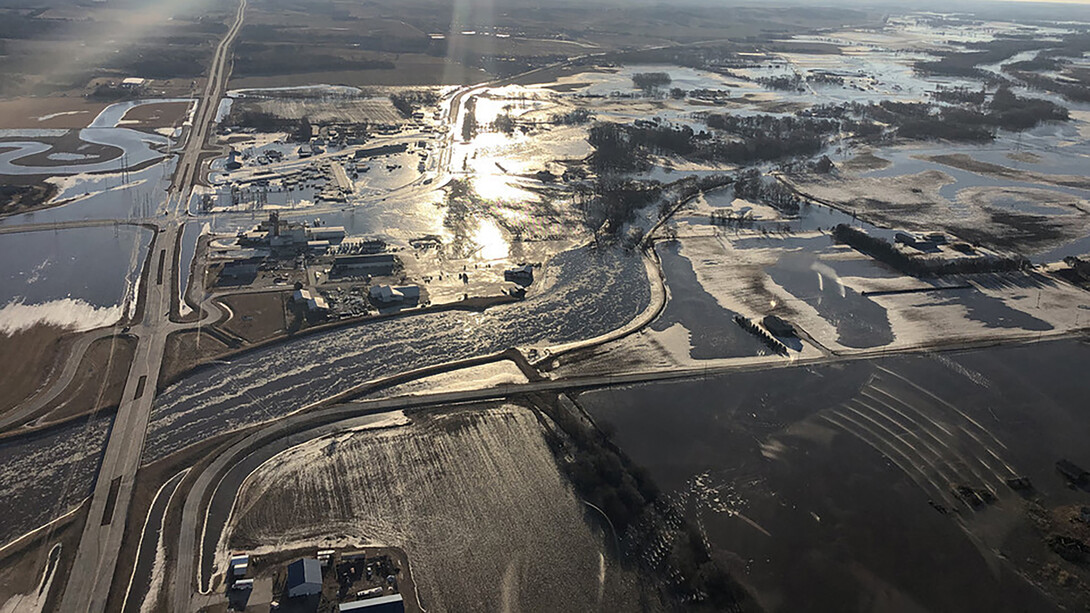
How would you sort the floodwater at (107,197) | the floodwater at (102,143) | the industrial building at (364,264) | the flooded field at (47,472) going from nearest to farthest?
the flooded field at (47,472), the industrial building at (364,264), the floodwater at (107,197), the floodwater at (102,143)

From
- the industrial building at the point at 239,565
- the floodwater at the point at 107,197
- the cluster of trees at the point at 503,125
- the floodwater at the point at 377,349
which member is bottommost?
the floodwater at the point at 107,197

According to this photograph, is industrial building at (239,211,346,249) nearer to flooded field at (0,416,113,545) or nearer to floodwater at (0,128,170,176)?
flooded field at (0,416,113,545)

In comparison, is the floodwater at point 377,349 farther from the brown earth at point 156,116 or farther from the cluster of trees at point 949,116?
the brown earth at point 156,116

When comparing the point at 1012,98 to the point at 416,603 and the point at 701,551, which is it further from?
the point at 416,603

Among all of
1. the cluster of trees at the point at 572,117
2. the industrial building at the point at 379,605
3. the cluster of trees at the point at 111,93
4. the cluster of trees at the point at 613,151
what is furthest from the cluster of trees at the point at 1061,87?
the cluster of trees at the point at 111,93

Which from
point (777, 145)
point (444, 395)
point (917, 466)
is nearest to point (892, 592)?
point (917, 466)

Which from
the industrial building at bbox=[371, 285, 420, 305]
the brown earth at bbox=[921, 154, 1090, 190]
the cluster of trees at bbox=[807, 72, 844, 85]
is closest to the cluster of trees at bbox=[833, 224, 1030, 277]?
the brown earth at bbox=[921, 154, 1090, 190]

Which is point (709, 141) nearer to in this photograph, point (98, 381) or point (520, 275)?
point (520, 275)

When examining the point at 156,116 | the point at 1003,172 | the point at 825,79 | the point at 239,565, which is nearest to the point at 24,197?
the point at 156,116
